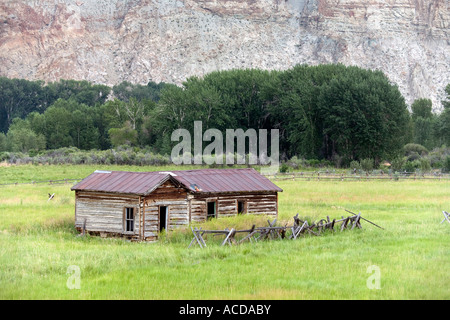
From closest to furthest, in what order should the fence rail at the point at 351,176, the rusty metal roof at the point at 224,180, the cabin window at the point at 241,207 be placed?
1. the rusty metal roof at the point at 224,180
2. the cabin window at the point at 241,207
3. the fence rail at the point at 351,176

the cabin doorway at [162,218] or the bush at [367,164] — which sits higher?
the bush at [367,164]

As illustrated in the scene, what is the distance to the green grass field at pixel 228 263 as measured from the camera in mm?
14711

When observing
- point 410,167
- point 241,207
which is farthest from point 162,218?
point 410,167

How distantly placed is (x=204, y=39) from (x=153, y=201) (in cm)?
10810

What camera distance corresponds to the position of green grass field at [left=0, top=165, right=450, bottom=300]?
48.3ft

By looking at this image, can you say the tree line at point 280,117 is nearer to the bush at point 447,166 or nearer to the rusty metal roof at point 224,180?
the bush at point 447,166

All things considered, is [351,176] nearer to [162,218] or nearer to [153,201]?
[162,218]

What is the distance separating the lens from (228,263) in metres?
17.9

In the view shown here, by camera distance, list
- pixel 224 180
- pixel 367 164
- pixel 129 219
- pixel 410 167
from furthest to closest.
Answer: pixel 367 164 → pixel 410 167 → pixel 224 180 → pixel 129 219

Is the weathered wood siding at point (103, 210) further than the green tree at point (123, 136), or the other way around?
the green tree at point (123, 136)

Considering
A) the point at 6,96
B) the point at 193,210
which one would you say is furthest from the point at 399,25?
the point at 193,210

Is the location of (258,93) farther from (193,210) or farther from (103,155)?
(193,210)

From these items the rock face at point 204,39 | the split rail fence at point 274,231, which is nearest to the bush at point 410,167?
the split rail fence at point 274,231

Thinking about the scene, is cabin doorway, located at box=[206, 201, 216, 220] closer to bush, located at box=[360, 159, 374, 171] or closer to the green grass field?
the green grass field
